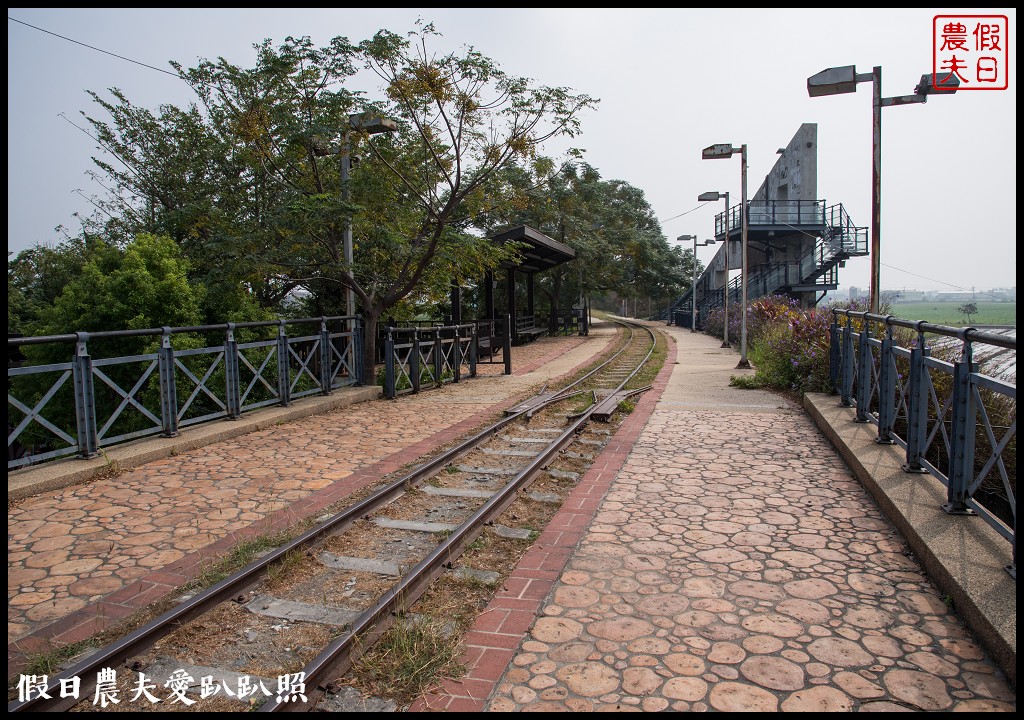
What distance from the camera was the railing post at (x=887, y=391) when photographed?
20.3 feet

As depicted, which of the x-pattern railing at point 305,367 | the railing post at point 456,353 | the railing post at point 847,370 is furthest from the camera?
the railing post at point 456,353

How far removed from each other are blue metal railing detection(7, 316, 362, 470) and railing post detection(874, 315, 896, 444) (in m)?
7.28

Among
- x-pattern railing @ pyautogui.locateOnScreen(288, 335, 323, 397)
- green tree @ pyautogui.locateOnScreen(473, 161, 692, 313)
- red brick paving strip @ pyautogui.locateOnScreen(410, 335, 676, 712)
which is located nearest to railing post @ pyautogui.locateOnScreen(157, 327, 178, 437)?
x-pattern railing @ pyautogui.locateOnScreen(288, 335, 323, 397)

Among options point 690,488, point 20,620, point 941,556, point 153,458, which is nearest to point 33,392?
point 153,458

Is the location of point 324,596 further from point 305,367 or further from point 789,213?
point 789,213

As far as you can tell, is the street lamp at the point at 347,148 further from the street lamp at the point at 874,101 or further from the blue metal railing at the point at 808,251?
the blue metal railing at the point at 808,251

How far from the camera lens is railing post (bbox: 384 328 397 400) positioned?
11344 millimetres

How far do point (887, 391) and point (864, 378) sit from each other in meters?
1.06

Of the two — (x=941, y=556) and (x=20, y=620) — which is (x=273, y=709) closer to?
(x=20, y=620)

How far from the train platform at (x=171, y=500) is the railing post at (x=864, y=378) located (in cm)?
464

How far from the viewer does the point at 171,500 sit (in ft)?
18.6

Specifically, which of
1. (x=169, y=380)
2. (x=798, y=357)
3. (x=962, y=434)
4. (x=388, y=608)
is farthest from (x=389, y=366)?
(x=962, y=434)

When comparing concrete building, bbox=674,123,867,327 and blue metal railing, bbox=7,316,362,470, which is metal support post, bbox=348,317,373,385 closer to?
blue metal railing, bbox=7,316,362,470

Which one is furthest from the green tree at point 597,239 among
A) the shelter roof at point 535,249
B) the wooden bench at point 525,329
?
the wooden bench at point 525,329
